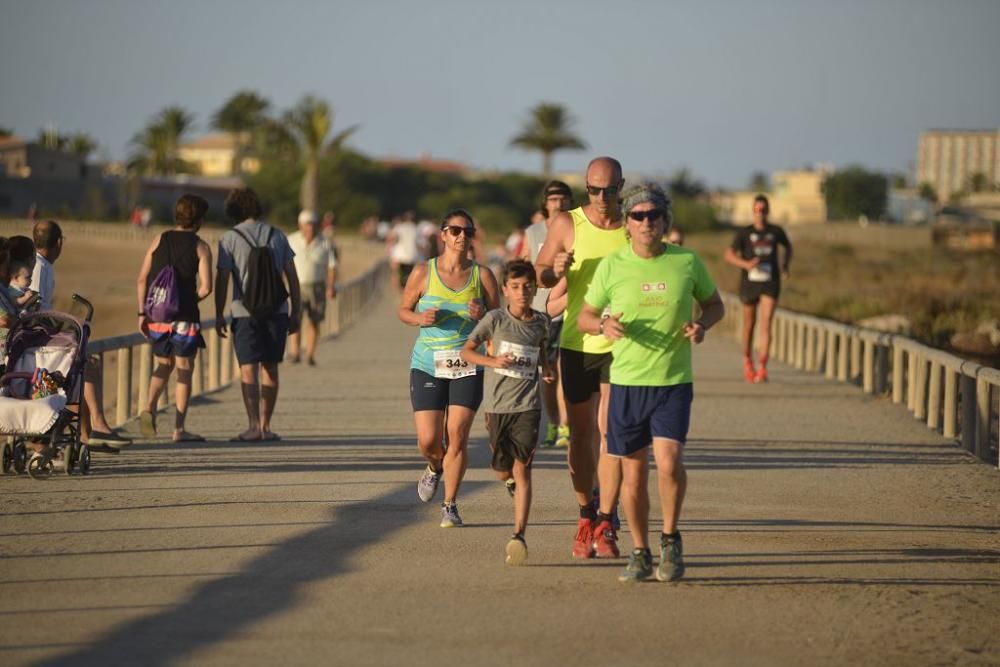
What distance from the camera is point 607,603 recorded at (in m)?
7.35

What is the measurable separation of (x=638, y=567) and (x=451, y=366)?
84.6 inches

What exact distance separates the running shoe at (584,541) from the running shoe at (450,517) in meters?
1.03

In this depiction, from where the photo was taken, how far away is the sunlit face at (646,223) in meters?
7.73

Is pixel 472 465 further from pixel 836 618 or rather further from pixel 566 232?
pixel 836 618

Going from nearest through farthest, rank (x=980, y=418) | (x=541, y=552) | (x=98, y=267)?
(x=541, y=552)
(x=980, y=418)
(x=98, y=267)

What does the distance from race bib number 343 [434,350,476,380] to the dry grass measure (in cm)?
1675

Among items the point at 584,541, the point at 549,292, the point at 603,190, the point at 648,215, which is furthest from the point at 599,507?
the point at 549,292

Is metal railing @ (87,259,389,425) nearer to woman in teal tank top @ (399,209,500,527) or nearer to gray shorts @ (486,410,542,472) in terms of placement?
woman in teal tank top @ (399,209,500,527)

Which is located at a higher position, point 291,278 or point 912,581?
point 291,278

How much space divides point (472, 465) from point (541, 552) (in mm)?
3631

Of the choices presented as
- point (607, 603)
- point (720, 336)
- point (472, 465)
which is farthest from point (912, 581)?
point (720, 336)

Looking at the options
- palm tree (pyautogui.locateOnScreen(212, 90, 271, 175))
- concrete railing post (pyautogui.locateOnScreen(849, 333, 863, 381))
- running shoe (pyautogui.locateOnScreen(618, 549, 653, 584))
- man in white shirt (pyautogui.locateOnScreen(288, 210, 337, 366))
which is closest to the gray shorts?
running shoe (pyautogui.locateOnScreen(618, 549, 653, 584))

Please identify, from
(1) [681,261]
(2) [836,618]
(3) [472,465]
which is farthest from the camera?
(3) [472,465]

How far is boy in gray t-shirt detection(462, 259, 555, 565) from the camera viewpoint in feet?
27.9
